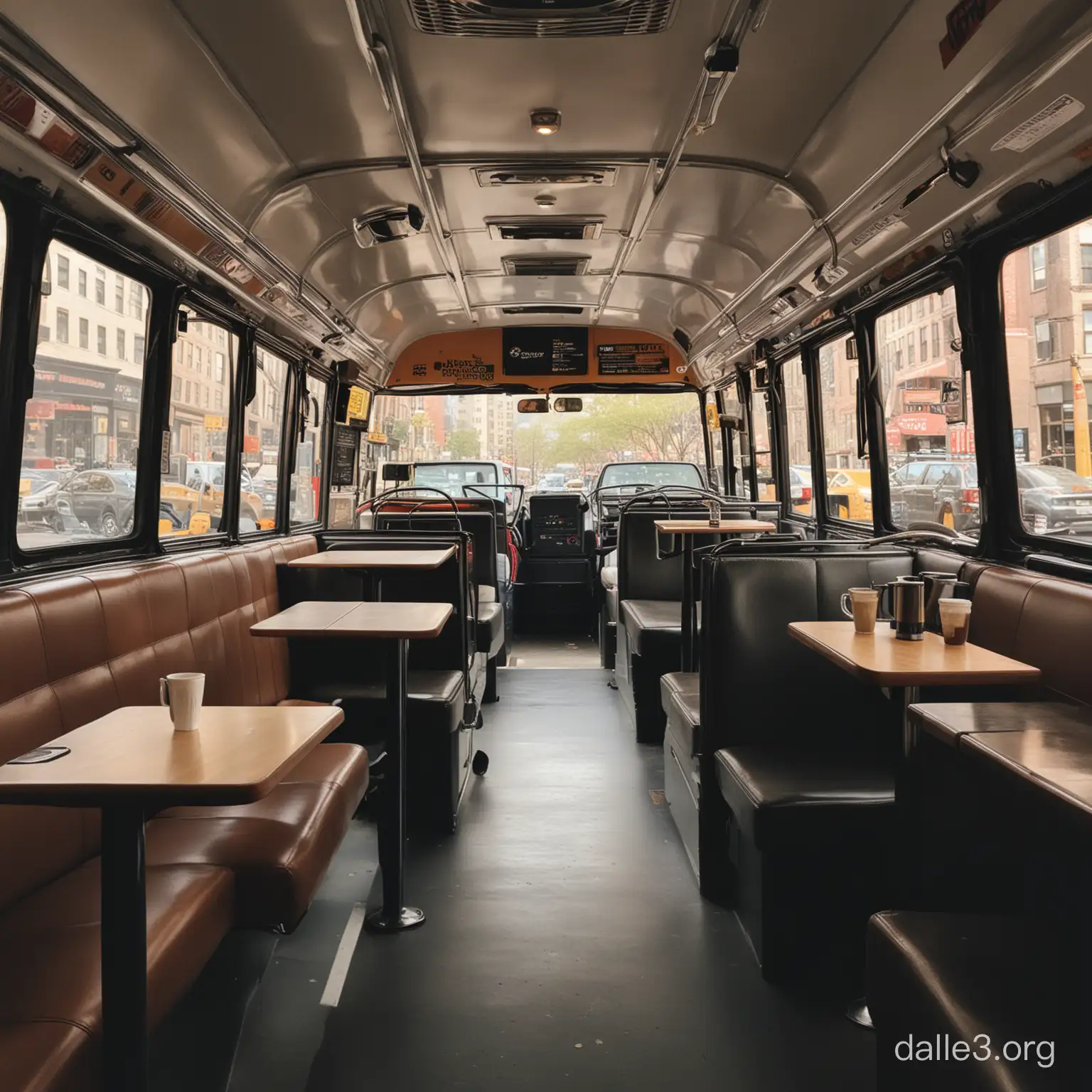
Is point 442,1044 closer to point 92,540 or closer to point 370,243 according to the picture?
point 92,540

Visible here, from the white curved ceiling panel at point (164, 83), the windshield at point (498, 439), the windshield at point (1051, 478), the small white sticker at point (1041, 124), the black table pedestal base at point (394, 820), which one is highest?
the white curved ceiling panel at point (164, 83)

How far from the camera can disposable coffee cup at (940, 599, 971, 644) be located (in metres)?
2.49

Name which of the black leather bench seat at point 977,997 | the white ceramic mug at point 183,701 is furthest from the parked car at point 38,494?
the black leather bench seat at point 977,997

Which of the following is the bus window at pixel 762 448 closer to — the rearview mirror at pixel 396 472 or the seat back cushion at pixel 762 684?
the rearview mirror at pixel 396 472

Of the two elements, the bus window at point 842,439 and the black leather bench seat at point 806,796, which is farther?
the bus window at point 842,439

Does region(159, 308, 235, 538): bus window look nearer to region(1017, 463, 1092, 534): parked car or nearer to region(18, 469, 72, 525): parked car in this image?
region(18, 469, 72, 525): parked car

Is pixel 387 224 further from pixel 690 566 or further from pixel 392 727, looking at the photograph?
pixel 392 727

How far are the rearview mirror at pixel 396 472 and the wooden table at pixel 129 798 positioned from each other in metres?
7.03

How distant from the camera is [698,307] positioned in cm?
725

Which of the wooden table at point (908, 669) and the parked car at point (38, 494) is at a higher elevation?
the parked car at point (38, 494)

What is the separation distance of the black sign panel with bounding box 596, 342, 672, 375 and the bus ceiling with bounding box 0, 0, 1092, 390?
3.34 metres

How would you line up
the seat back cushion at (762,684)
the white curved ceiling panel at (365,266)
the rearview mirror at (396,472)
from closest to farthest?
the seat back cushion at (762,684) → the white curved ceiling panel at (365,266) → the rearview mirror at (396,472)

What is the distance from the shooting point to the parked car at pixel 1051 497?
3211mm

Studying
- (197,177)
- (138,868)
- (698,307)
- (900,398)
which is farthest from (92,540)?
(698,307)
